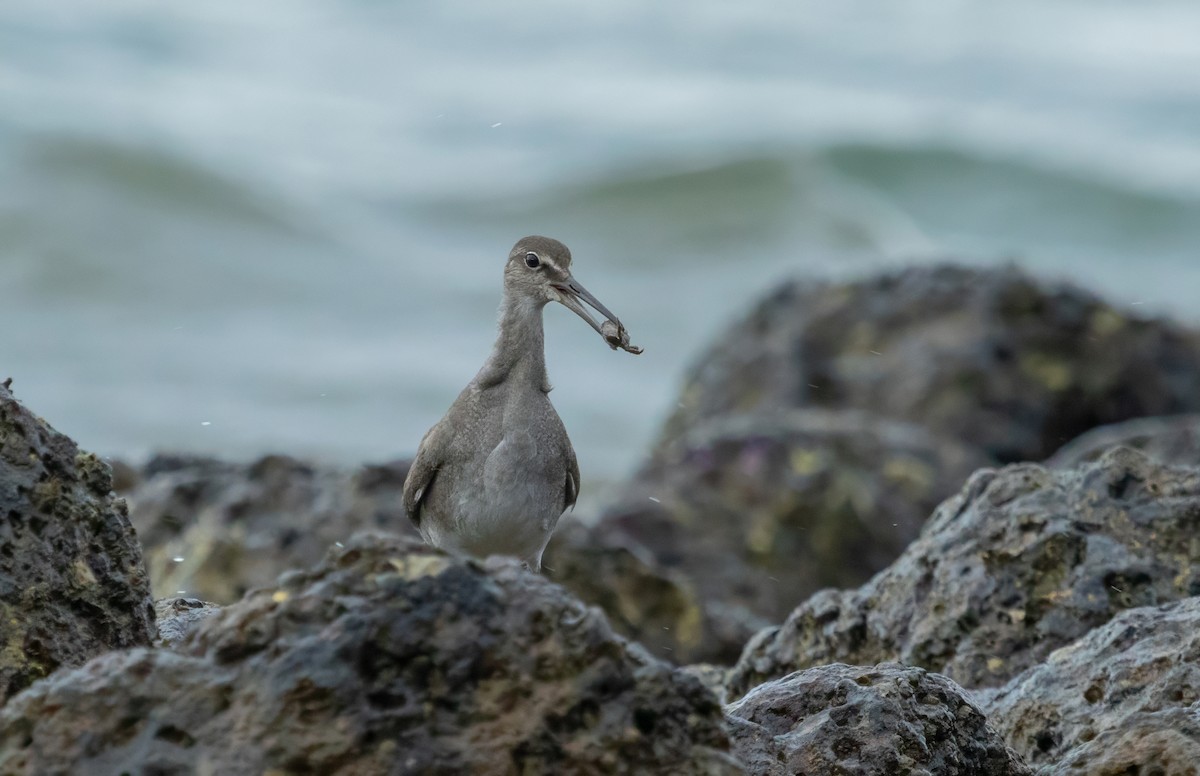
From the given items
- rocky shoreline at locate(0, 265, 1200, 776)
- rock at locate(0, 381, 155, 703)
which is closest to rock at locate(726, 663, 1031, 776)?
rocky shoreline at locate(0, 265, 1200, 776)

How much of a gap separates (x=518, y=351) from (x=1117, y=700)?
8.07ft

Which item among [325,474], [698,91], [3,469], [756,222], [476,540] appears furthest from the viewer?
[698,91]

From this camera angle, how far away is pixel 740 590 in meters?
9.27

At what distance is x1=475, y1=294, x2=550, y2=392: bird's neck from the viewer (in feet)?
19.6

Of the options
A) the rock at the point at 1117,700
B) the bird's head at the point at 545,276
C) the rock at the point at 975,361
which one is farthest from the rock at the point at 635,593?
the rock at the point at 975,361

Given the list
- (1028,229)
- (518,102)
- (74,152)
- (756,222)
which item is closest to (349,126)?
(518,102)

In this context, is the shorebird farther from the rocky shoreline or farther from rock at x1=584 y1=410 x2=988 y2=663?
rock at x1=584 y1=410 x2=988 y2=663

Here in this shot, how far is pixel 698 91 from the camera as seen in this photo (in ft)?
118

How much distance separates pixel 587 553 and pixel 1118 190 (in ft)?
82.3

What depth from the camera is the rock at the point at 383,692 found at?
3.18 metres

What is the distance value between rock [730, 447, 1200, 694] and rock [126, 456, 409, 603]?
9.12 feet

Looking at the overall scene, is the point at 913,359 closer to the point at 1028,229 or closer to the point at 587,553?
the point at 587,553

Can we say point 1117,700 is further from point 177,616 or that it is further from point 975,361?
point 975,361

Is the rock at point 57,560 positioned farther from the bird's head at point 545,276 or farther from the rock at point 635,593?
the rock at point 635,593
